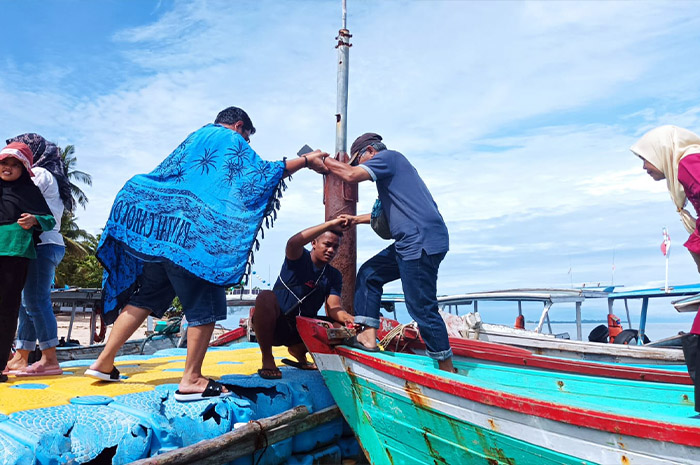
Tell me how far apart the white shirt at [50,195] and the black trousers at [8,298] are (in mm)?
396

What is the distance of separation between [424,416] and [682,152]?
5.99ft

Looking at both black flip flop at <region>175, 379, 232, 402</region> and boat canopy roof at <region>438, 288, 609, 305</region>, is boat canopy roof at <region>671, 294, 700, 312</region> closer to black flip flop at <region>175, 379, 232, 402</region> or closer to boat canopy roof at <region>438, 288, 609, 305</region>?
boat canopy roof at <region>438, 288, 609, 305</region>

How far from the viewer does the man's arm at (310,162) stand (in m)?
3.49

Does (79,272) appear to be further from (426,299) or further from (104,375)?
(426,299)

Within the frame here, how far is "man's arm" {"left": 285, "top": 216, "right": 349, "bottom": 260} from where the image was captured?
3.85 m

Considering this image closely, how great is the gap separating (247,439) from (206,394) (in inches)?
14.4

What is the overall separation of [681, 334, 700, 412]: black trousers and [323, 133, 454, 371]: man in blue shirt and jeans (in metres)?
1.37

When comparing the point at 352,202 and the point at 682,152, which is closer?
the point at 682,152

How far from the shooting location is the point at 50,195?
12.2 feet

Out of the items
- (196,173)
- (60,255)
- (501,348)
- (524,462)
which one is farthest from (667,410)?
(60,255)

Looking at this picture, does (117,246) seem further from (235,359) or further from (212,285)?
(235,359)

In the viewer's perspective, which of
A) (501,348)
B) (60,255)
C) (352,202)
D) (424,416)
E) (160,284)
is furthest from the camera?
(352,202)

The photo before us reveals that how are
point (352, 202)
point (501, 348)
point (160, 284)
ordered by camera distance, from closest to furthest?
point (160, 284), point (501, 348), point (352, 202)

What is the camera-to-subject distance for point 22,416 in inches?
97.3
